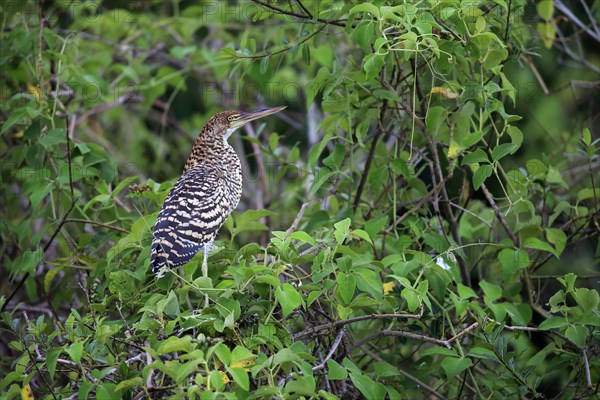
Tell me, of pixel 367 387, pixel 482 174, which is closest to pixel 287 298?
pixel 367 387

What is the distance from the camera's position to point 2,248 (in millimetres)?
5500

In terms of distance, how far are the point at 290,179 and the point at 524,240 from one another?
226 centimetres

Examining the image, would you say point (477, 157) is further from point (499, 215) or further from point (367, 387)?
point (367, 387)

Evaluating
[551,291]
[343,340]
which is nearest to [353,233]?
[343,340]

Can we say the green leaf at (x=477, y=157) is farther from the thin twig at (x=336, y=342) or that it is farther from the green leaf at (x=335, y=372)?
the green leaf at (x=335, y=372)

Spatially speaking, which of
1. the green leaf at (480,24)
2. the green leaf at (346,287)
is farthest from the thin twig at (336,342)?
the green leaf at (480,24)

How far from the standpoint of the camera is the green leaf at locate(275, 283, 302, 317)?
3344mm

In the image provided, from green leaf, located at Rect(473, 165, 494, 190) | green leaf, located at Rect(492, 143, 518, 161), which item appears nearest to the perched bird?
green leaf, located at Rect(473, 165, 494, 190)

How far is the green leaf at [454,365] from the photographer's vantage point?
12.3 feet

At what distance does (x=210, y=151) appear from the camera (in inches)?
210

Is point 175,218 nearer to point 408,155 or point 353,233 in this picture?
point 353,233

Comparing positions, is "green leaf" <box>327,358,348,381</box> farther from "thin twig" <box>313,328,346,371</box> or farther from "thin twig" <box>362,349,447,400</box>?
"thin twig" <box>362,349,447,400</box>

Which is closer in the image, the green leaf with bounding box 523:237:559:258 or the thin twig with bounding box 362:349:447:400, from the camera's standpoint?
the thin twig with bounding box 362:349:447:400

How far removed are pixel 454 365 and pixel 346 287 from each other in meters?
0.67
